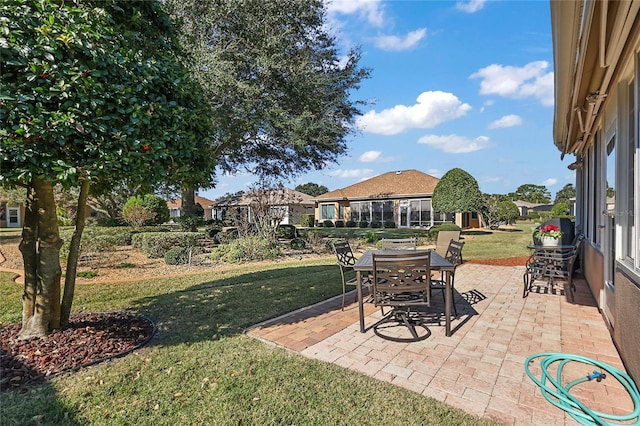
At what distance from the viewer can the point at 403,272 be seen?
12.6 feet

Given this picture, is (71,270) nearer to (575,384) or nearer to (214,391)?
(214,391)

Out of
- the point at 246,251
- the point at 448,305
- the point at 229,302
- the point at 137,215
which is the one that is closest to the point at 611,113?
the point at 448,305

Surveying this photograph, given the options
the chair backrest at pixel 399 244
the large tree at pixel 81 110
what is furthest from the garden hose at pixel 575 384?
the large tree at pixel 81 110

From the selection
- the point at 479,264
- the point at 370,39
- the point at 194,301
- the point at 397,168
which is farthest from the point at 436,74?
the point at 397,168

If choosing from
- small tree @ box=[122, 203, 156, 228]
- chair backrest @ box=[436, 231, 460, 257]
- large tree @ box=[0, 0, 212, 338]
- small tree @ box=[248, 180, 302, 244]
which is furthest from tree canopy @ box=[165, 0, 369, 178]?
large tree @ box=[0, 0, 212, 338]

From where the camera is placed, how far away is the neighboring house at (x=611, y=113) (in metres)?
2.35

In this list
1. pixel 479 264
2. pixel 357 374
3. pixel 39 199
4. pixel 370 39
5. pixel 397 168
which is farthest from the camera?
pixel 397 168

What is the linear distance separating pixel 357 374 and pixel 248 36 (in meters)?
11.1

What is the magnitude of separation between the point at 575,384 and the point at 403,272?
5.82 feet

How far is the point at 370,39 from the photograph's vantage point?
12.2 m

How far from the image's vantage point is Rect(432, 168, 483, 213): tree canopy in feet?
66.6

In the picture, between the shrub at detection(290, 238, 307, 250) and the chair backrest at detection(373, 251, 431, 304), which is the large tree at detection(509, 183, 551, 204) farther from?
the chair backrest at detection(373, 251, 431, 304)

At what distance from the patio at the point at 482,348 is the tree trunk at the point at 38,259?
91.8 inches

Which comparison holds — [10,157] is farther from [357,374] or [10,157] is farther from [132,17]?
[357,374]
